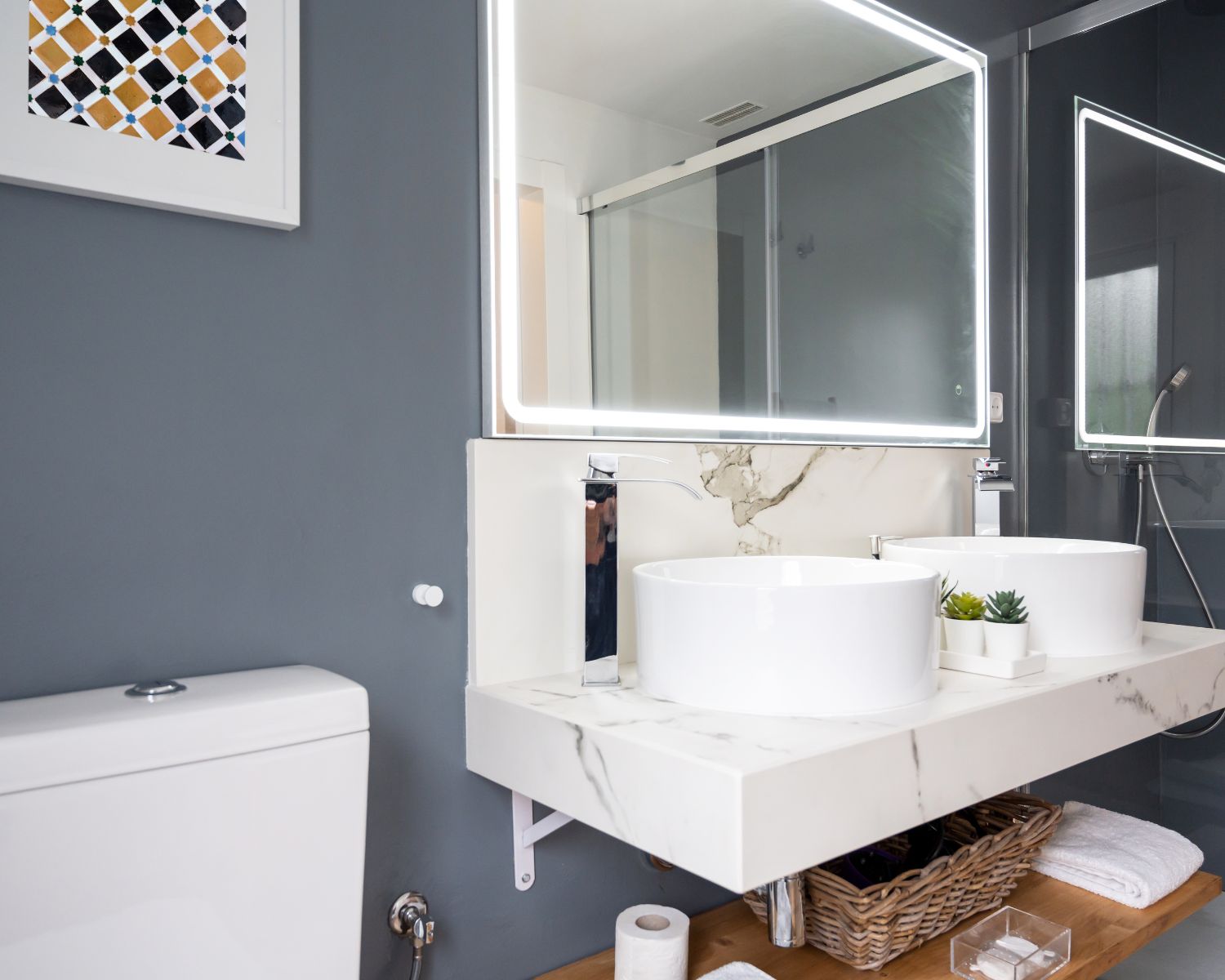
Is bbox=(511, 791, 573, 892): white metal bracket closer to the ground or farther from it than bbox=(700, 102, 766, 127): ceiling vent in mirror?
closer to the ground

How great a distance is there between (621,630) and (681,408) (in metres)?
0.33

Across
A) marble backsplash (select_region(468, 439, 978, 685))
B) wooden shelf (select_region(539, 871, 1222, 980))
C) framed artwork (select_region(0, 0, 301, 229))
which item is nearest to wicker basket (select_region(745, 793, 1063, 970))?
wooden shelf (select_region(539, 871, 1222, 980))

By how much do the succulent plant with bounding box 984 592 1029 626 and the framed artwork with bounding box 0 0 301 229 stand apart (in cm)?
100

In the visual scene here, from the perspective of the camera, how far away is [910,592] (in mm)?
1029

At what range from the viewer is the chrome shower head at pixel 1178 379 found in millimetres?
1797

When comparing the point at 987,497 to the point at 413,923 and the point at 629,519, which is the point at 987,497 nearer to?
the point at 629,519

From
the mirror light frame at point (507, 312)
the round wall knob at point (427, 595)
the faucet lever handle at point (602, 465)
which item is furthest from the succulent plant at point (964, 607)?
the round wall knob at point (427, 595)

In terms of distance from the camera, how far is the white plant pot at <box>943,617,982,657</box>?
124cm

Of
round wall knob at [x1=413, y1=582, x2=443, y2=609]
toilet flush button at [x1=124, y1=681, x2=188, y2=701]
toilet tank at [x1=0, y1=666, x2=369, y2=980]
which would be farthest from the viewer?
round wall knob at [x1=413, y1=582, x2=443, y2=609]

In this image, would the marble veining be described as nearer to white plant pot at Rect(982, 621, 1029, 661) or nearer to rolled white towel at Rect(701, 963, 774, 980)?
white plant pot at Rect(982, 621, 1029, 661)

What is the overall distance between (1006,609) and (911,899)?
1.28 ft

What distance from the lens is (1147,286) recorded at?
1845 millimetres

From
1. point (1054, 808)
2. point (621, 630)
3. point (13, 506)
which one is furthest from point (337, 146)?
point (1054, 808)

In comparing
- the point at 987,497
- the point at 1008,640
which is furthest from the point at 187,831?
the point at 987,497
